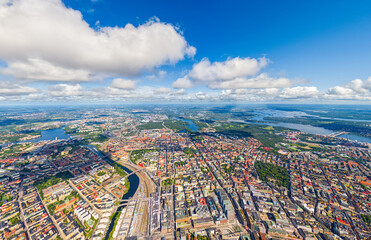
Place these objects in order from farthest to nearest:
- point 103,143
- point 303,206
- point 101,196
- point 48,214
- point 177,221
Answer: point 103,143, point 101,196, point 303,206, point 48,214, point 177,221

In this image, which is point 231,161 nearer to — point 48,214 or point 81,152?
point 48,214

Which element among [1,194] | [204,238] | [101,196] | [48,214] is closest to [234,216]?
[204,238]

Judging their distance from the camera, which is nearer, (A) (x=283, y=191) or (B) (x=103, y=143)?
(A) (x=283, y=191)

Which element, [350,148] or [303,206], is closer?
[303,206]

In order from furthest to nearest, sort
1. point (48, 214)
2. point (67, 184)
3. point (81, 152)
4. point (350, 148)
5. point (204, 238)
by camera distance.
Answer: point (350, 148)
point (81, 152)
point (67, 184)
point (48, 214)
point (204, 238)

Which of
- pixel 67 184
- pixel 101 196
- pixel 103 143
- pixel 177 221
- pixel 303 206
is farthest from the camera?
pixel 103 143

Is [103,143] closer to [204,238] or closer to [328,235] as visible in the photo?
[204,238]

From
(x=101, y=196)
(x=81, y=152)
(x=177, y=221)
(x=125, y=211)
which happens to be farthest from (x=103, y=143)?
(x=177, y=221)

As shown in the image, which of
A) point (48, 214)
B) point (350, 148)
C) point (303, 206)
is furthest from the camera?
point (350, 148)

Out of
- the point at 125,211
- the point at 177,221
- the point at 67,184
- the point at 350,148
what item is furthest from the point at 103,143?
the point at 350,148
